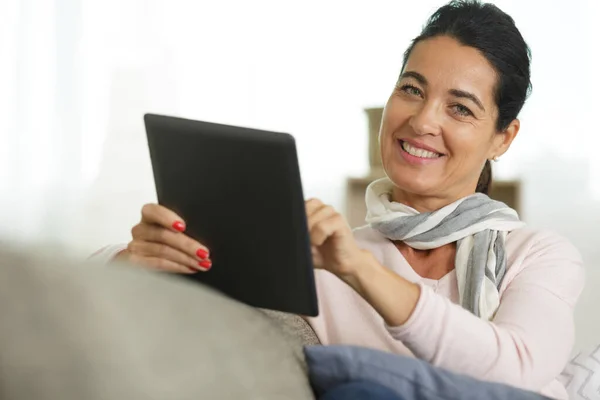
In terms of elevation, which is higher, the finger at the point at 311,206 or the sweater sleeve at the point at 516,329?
the finger at the point at 311,206

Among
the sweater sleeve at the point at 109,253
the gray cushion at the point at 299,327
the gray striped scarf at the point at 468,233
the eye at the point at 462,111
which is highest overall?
the eye at the point at 462,111

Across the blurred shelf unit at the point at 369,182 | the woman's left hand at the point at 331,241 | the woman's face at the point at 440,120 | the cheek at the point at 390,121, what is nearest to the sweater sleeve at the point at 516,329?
the woman's left hand at the point at 331,241

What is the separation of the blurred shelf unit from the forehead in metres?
1.89

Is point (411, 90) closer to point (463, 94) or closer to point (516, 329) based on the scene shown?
point (463, 94)

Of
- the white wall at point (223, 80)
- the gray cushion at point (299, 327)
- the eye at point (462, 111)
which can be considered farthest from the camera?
the white wall at point (223, 80)

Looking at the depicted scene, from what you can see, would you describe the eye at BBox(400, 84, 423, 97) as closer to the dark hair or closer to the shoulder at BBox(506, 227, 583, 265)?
the dark hair

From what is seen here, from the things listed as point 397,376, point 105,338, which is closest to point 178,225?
point 397,376

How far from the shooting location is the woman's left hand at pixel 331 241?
96cm

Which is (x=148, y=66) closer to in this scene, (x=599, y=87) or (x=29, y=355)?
(x=599, y=87)

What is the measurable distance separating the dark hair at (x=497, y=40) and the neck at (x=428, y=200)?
14 cm

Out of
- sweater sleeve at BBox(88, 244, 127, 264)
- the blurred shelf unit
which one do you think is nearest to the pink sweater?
sweater sleeve at BBox(88, 244, 127, 264)

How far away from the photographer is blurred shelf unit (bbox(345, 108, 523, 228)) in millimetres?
3527

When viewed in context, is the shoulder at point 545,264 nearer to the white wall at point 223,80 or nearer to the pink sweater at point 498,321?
the pink sweater at point 498,321

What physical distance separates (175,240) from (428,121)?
1.74 feet
